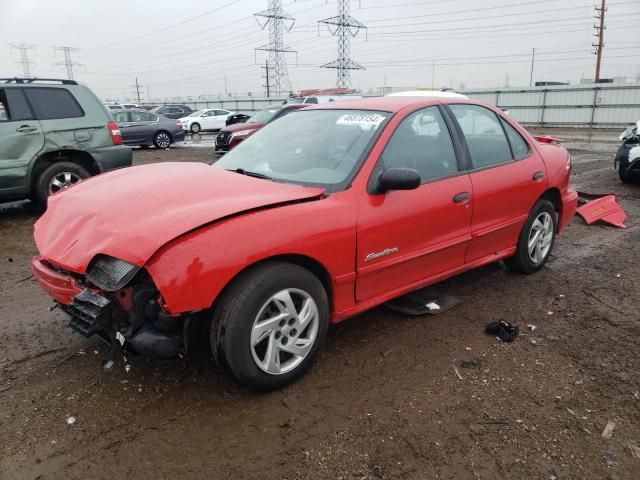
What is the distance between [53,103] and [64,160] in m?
0.80

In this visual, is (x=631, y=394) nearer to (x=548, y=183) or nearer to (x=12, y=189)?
(x=548, y=183)

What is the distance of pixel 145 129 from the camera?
18516 mm

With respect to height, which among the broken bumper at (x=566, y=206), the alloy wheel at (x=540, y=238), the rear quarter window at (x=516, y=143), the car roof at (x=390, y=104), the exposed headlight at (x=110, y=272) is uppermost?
the car roof at (x=390, y=104)

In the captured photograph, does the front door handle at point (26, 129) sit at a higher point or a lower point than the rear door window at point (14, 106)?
lower

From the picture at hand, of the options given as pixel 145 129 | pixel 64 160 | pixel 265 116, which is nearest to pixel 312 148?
pixel 64 160

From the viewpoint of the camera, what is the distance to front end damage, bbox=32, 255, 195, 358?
246 centimetres

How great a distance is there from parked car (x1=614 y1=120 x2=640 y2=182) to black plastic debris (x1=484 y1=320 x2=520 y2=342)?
6.67 metres

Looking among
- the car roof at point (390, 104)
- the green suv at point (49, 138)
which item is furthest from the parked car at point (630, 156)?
the green suv at point (49, 138)

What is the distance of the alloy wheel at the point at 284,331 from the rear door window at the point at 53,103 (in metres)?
5.74

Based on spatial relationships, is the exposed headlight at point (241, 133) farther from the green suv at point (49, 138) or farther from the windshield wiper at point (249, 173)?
the windshield wiper at point (249, 173)

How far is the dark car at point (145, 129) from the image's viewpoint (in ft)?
59.7

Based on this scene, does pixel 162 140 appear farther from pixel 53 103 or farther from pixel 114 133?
pixel 53 103

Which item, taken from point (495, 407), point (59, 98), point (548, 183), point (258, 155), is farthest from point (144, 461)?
point (59, 98)

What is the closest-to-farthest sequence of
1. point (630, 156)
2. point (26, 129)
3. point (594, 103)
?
point (26, 129) → point (630, 156) → point (594, 103)
